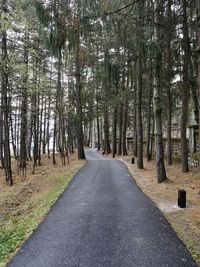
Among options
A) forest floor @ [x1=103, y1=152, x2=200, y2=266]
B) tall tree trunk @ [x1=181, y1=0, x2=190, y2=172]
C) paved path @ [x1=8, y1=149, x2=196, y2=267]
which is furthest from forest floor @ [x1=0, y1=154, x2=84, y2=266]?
tall tree trunk @ [x1=181, y1=0, x2=190, y2=172]

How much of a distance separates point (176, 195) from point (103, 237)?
503 cm

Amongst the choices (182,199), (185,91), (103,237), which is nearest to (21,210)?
(103,237)

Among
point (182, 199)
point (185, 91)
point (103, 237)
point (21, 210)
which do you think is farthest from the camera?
point (185, 91)

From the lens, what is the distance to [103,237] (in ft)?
21.5

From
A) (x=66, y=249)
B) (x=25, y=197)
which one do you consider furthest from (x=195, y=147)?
Result: (x=66, y=249)

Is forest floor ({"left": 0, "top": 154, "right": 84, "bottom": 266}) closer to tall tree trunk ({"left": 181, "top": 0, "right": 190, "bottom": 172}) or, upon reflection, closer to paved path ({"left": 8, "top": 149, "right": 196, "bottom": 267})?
paved path ({"left": 8, "top": 149, "right": 196, "bottom": 267})

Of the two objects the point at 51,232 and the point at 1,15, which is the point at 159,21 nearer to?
the point at 1,15

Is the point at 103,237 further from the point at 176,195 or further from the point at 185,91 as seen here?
the point at 185,91

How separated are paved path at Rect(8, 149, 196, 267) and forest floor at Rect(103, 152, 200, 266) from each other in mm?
241

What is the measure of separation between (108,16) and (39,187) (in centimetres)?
767

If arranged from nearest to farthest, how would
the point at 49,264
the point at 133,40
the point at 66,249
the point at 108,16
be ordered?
1. the point at 49,264
2. the point at 66,249
3. the point at 108,16
4. the point at 133,40

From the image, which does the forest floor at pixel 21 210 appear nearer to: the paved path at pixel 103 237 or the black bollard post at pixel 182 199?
the paved path at pixel 103 237

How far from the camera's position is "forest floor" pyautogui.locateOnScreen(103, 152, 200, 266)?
681 cm

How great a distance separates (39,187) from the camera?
1405cm
